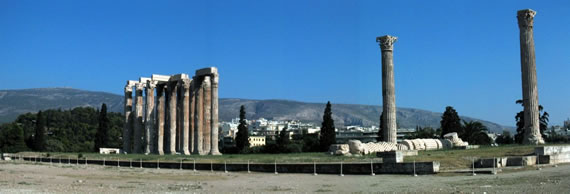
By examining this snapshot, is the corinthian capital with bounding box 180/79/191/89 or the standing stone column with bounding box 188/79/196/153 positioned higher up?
the corinthian capital with bounding box 180/79/191/89

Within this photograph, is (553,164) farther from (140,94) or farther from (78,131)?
(78,131)

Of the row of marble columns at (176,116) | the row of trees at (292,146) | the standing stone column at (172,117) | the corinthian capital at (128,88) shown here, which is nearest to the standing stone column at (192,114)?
the row of marble columns at (176,116)

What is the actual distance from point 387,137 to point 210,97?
17173 millimetres

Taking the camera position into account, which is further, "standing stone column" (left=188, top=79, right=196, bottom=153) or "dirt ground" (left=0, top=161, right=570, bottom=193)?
"standing stone column" (left=188, top=79, right=196, bottom=153)

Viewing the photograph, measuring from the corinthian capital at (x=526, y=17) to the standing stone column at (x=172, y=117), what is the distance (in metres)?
31.8

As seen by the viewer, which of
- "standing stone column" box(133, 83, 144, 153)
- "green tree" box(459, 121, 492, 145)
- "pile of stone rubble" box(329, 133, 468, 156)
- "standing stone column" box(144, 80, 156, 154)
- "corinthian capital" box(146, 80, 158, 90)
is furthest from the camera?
"green tree" box(459, 121, 492, 145)

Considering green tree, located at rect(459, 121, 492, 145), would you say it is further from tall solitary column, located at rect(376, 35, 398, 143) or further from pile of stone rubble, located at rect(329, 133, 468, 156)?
tall solitary column, located at rect(376, 35, 398, 143)

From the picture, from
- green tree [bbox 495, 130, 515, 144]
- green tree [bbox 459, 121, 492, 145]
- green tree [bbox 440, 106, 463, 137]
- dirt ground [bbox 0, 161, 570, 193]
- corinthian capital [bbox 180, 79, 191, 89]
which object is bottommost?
dirt ground [bbox 0, 161, 570, 193]

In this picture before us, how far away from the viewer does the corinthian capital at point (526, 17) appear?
129ft

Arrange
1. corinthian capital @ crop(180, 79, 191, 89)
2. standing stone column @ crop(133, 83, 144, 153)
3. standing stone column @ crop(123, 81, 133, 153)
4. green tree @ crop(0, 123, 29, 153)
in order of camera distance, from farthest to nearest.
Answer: green tree @ crop(0, 123, 29, 153)
standing stone column @ crop(123, 81, 133, 153)
standing stone column @ crop(133, 83, 144, 153)
corinthian capital @ crop(180, 79, 191, 89)

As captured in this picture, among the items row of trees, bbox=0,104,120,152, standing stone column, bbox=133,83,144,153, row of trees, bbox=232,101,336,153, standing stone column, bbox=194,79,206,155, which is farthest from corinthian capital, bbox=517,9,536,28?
row of trees, bbox=0,104,120,152

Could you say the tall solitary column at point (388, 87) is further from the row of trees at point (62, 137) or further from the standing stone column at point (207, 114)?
the row of trees at point (62, 137)

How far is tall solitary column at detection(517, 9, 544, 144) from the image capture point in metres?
39.2

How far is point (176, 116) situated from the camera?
60094mm
